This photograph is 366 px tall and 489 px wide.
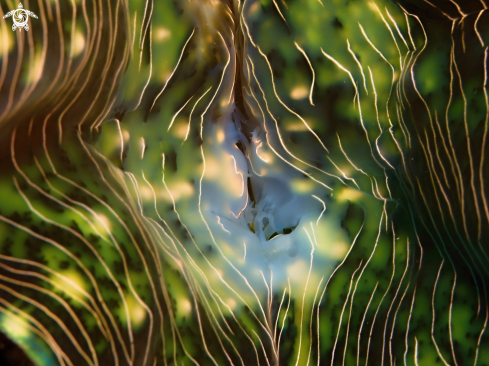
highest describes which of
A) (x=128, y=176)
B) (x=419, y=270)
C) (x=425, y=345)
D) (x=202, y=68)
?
(x=202, y=68)

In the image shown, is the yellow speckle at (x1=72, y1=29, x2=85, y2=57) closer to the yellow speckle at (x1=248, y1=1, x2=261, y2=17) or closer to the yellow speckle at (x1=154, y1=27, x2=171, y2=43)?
the yellow speckle at (x1=154, y1=27, x2=171, y2=43)

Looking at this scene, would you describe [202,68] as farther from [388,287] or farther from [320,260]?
[388,287]

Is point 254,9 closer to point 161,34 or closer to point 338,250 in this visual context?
point 161,34

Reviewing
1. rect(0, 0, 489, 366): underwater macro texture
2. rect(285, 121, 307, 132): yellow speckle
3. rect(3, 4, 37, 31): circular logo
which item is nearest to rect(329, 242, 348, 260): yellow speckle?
rect(0, 0, 489, 366): underwater macro texture

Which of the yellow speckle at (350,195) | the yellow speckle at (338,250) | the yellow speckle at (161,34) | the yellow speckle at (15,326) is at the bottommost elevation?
the yellow speckle at (15,326)

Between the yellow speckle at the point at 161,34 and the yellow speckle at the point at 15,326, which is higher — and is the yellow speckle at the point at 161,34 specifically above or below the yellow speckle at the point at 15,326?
above

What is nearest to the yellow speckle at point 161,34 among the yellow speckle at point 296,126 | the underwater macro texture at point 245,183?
the underwater macro texture at point 245,183

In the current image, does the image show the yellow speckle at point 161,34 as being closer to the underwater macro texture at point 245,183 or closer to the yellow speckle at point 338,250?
the underwater macro texture at point 245,183

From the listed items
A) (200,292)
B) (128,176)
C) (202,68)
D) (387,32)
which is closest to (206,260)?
(200,292)
